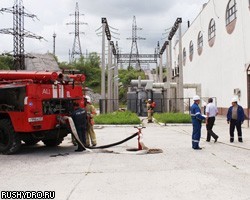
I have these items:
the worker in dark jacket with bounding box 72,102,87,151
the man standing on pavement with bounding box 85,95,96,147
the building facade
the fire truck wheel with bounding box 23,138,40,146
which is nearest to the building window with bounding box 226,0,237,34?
the building facade

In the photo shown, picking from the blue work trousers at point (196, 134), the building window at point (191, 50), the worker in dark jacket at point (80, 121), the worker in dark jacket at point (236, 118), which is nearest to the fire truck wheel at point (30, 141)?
the worker in dark jacket at point (80, 121)

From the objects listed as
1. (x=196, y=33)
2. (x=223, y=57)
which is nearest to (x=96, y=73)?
(x=196, y=33)

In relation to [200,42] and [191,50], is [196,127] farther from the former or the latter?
[191,50]

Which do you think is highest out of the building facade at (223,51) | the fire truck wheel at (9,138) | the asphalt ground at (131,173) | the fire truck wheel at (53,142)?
the building facade at (223,51)

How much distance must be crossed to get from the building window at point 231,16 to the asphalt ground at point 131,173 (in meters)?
18.3

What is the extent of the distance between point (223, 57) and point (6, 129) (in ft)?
78.2

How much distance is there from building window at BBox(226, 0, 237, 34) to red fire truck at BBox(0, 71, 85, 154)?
19818 mm

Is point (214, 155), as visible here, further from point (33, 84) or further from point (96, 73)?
point (96, 73)

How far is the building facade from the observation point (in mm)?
25469

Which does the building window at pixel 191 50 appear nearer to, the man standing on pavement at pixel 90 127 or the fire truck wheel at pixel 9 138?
the man standing on pavement at pixel 90 127

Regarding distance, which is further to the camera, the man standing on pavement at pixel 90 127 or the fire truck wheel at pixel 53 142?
the fire truck wheel at pixel 53 142

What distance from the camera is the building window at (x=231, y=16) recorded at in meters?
27.6

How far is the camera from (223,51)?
30656 mm

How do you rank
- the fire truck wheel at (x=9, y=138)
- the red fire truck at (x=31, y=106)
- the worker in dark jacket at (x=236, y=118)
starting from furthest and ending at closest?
the worker in dark jacket at (x=236, y=118) < the fire truck wheel at (x=9, y=138) < the red fire truck at (x=31, y=106)
